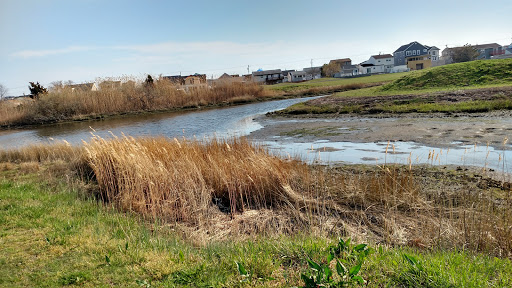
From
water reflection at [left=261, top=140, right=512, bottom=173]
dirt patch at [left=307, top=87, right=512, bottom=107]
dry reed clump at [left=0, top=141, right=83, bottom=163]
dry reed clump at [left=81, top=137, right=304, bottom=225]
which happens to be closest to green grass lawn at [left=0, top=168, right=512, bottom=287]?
dry reed clump at [left=81, top=137, right=304, bottom=225]

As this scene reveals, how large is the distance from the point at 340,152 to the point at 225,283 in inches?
389

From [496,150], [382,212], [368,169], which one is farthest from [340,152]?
[382,212]

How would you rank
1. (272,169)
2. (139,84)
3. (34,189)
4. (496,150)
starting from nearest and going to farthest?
(272,169) < (34,189) < (496,150) < (139,84)

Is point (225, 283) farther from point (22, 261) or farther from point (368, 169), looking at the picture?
point (368, 169)

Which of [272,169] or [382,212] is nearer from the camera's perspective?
[382,212]

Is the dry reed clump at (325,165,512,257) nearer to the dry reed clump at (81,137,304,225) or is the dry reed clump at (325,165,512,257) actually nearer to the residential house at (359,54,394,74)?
the dry reed clump at (81,137,304,225)

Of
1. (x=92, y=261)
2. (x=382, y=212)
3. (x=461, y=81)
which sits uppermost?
(x=461, y=81)

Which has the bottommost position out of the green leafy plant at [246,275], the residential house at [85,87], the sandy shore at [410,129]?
the sandy shore at [410,129]

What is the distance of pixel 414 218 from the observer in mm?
6488

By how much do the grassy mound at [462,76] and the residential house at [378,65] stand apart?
2867 inches

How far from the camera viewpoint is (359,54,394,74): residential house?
103 meters

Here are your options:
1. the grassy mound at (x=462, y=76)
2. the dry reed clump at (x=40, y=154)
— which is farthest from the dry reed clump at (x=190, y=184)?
the grassy mound at (x=462, y=76)

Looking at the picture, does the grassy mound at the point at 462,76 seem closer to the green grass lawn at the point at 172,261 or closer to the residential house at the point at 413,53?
the green grass lawn at the point at 172,261

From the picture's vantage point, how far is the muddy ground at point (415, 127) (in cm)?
1323
